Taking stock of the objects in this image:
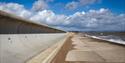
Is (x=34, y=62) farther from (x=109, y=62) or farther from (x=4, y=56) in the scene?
(x=109, y=62)

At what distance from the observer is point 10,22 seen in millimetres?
Result: 5566

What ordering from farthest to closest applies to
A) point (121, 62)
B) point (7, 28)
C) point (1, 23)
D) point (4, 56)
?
→ point (121, 62), point (7, 28), point (1, 23), point (4, 56)

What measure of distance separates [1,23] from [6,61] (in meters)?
0.93

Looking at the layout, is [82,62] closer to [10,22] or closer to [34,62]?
[34,62]

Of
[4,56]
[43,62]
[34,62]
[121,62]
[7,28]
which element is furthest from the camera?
[121,62]

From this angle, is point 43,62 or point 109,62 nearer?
point 43,62

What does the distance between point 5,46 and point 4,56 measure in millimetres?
233

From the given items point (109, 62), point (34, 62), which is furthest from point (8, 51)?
point (109, 62)

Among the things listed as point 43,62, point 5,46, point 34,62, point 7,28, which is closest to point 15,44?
point 7,28

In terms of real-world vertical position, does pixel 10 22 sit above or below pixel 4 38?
above

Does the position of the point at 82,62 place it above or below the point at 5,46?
below

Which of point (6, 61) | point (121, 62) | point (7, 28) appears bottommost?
point (121, 62)

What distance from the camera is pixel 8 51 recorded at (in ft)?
15.7

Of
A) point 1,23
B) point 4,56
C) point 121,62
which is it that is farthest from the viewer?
point 121,62
